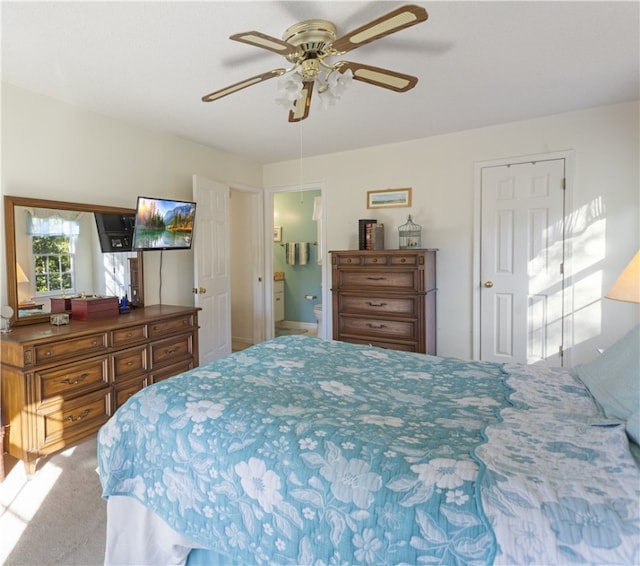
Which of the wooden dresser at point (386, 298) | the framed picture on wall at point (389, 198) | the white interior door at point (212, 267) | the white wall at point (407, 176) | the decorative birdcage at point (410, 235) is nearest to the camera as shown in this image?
the white wall at point (407, 176)

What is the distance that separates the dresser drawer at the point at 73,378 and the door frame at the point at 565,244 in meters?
3.28

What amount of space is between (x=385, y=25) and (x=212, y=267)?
3.09 metres

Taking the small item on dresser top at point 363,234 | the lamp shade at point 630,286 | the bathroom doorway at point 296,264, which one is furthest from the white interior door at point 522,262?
the bathroom doorway at point 296,264

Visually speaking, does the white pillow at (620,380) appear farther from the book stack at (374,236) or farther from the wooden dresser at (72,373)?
the wooden dresser at (72,373)

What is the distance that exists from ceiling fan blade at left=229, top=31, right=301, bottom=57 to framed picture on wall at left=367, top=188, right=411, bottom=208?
2.61 metres

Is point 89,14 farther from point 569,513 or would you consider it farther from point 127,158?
point 569,513

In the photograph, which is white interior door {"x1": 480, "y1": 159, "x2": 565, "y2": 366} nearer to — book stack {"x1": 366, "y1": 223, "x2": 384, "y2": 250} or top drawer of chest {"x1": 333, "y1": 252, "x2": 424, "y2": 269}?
top drawer of chest {"x1": 333, "y1": 252, "x2": 424, "y2": 269}

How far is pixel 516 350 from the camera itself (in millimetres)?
3662

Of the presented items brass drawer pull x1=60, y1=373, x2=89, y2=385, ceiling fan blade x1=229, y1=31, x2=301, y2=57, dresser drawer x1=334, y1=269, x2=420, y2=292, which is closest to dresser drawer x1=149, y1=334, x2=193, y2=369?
brass drawer pull x1=60, y1=373, x2=89, y2=385

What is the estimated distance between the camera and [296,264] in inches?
256

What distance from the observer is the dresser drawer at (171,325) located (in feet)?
9.94

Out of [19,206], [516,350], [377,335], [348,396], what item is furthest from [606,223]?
[19,206]

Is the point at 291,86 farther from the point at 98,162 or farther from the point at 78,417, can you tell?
the point at 78,417

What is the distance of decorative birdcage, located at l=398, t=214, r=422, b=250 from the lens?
3998 mm
